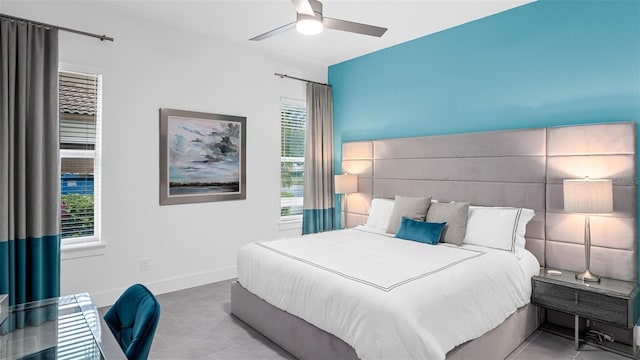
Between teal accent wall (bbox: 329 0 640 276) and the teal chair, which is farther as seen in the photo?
teal accent wall (bbox: 329 0 640 276)

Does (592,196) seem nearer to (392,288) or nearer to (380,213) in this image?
(392,288)

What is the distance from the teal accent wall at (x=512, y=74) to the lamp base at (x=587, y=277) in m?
1.27

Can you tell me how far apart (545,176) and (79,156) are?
434 cm

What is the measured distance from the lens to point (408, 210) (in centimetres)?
379

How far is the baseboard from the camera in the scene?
3.61m

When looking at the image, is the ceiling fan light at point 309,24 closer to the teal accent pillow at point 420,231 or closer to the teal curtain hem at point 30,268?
the teal accent pillow at point 420,231

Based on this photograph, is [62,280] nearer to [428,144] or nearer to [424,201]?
[424,201]

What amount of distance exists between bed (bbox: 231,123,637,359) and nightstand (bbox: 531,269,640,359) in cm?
13

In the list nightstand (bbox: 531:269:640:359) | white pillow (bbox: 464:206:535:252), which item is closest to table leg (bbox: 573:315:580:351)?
nightstand (bbox: 531:269:640:359)

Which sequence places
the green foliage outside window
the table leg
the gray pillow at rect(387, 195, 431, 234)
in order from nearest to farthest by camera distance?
1. the table leg
2. the green foliage outside window
3. the gray pillow at rect(387, 195, 431, 234)

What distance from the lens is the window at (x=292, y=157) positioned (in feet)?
16.8

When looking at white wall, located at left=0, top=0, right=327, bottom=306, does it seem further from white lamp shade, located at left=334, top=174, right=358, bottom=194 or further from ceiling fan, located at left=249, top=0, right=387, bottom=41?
ceiling fan, located at left=249, top=0, right=387, bottom=41

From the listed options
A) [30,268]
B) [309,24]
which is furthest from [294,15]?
[30,268]

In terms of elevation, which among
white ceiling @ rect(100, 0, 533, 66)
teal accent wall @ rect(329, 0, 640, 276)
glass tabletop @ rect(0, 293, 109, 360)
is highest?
white ceiling @ rect(100, 0, 533, 66)
